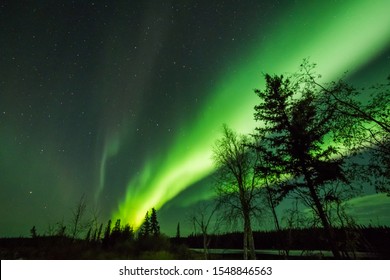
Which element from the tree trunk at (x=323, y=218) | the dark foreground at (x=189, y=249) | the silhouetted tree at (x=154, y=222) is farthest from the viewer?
the silhouetted tree at (x=154, y=222)

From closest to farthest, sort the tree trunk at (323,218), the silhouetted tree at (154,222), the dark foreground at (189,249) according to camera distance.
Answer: the tree trunk at (323,218)
the dark foreground at (189,249)
the silhouetted tree at (154,222)

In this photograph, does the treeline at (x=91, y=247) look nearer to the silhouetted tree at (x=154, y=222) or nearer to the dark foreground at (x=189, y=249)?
the dark foreground at (x=189, y=249)

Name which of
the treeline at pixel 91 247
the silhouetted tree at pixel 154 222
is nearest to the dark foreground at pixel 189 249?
the treeline at pixel 91 247

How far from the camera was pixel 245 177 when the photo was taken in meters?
19.1

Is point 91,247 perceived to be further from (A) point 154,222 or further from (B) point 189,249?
(A) point 154,222

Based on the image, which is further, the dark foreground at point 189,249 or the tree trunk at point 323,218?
the dark foreground at point 189,249

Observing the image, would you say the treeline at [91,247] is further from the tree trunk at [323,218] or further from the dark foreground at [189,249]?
the tree trunk at [323,218]

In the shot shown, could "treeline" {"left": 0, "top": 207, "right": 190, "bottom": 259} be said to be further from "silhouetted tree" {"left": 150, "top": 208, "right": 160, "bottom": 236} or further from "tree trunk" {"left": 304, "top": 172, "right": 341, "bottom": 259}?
"silhouetted tree" {"left": 150, "top": 208, "right": 160, "bottom": 236}

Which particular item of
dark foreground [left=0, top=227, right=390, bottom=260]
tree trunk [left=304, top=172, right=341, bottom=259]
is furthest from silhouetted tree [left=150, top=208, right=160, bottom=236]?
tree trunk [left=304, top=172, right=341, bottom=259]

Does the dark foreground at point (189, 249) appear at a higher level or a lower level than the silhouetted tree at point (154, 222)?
lower

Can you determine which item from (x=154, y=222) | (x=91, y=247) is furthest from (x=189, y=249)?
(x=154, y=222)

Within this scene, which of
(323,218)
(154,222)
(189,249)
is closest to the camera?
(323,218)
